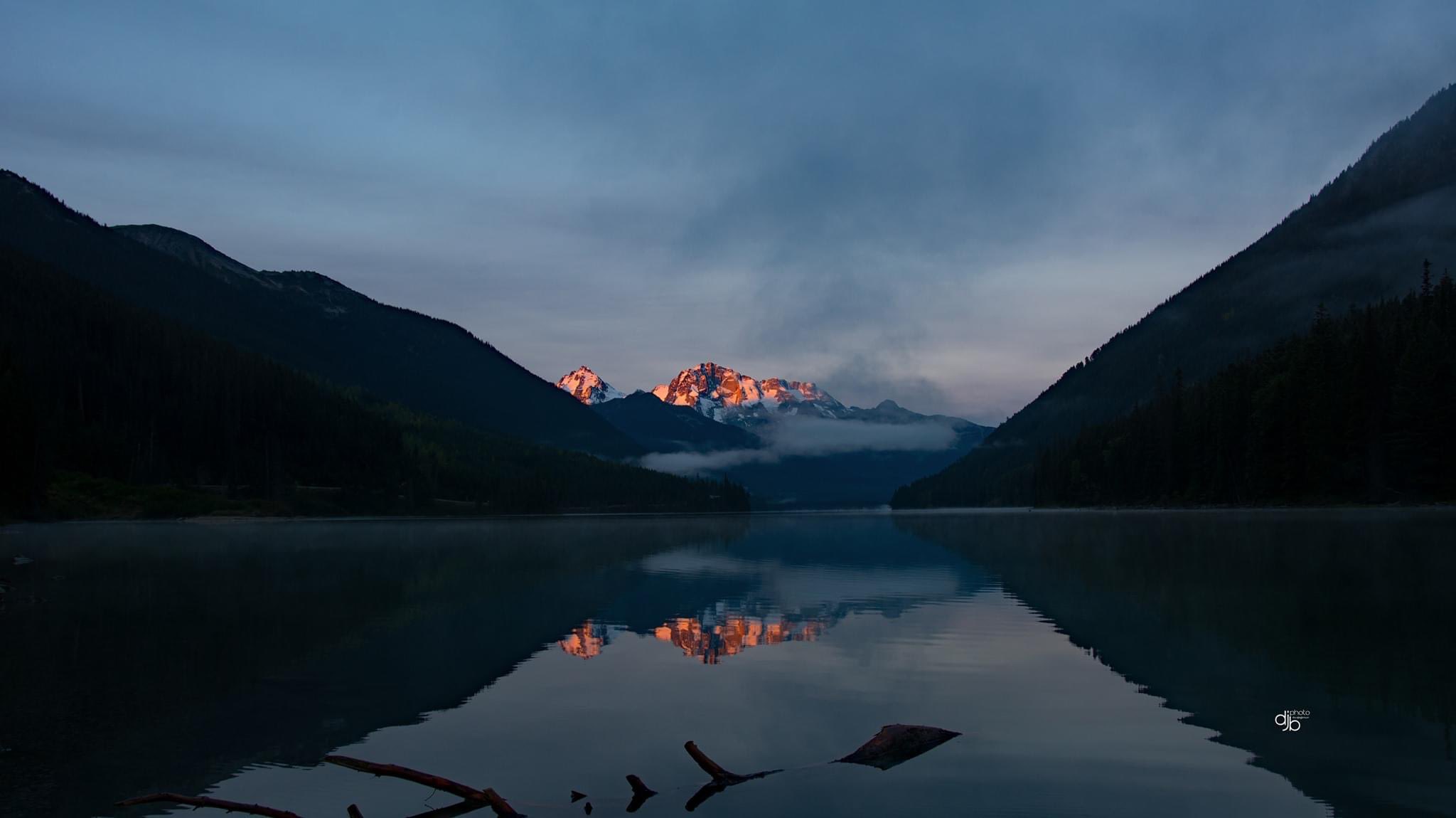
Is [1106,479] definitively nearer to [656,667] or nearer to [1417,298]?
[1417,298]

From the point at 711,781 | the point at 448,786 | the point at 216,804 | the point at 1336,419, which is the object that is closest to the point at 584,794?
the point at 711,781

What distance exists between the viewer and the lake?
14.6 meters

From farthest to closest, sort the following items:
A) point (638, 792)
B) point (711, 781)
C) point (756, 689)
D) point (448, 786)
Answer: point (756, 689)
point (711, 781)
point (638, 792)
point (448, 786)

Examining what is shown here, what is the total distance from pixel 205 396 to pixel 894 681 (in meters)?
199

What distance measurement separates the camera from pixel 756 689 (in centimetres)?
2208

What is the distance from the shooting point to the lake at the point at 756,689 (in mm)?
14648

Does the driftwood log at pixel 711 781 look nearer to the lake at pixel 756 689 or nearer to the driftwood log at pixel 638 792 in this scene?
the lake at pixel 756 689

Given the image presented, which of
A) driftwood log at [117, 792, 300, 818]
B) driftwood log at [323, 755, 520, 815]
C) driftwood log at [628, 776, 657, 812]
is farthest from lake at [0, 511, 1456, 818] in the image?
driftwood log at [117, 792, 300, 818]

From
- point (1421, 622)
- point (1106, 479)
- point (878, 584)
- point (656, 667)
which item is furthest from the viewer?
point (1106, 479)

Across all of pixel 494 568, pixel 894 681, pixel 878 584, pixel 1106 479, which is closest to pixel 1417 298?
pixel 1106 479

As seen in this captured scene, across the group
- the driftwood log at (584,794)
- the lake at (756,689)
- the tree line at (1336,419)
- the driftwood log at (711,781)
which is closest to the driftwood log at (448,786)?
the driftwood log at (584,794)

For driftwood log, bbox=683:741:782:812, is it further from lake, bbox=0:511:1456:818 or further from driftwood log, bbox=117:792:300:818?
driftwood log, bbox=117:792:300:818

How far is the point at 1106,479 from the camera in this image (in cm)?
18375

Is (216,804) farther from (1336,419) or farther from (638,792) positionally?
(1336,419)
